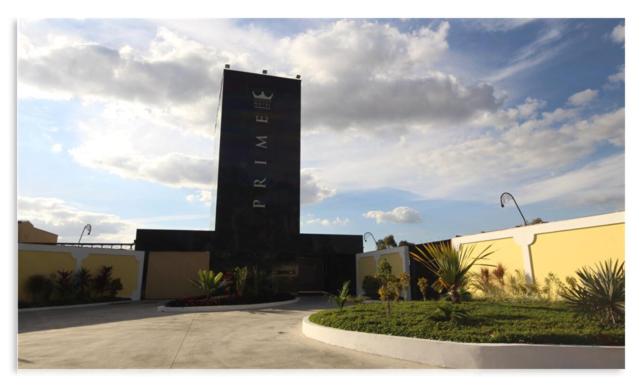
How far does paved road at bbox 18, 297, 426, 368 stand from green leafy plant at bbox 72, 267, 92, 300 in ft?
22.3

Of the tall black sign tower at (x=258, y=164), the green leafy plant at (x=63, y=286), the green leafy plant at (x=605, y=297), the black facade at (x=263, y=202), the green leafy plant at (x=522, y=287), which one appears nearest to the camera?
the green leafy plant at (x=605, y=297)

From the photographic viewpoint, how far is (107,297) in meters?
24.8

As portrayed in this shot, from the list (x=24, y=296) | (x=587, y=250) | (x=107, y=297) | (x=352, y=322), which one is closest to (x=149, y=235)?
(x=107, y=297)

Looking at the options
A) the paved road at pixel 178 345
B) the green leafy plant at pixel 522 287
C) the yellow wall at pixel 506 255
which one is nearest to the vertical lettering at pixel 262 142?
the paved road at pixel 178 345

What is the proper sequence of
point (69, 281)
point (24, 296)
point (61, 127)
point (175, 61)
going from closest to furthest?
point (61, 127) < point (175, 61) < point (24, 296) < point (69, 281)

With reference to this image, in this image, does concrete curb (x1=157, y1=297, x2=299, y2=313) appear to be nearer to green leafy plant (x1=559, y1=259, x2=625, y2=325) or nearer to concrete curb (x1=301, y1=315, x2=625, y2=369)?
concrete curb (x1=301, y1=315, x2=625, y2=369)

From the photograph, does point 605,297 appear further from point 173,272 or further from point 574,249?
point 173,272

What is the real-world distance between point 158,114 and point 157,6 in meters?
3.48

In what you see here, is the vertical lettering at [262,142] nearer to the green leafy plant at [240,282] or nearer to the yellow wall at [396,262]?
the green leafy plant at [240,282]

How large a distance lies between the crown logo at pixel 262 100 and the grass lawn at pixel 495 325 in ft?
79.5

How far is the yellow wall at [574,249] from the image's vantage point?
1134 cm

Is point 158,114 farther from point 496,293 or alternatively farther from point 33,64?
point 496,293

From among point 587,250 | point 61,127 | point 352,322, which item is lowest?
point 352,322

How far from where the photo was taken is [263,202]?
32406mm
